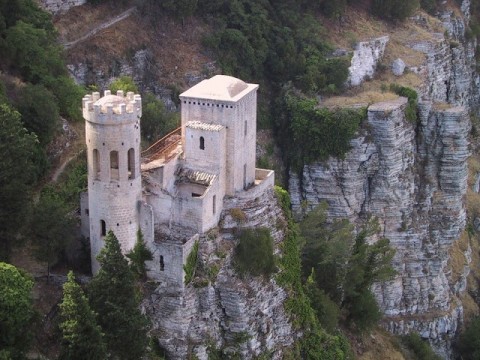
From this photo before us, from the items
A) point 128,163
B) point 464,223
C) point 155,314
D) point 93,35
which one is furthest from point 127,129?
point 464,223

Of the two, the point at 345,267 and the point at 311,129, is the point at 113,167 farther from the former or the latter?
the point at 311,129

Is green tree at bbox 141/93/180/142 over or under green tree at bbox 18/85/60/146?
under

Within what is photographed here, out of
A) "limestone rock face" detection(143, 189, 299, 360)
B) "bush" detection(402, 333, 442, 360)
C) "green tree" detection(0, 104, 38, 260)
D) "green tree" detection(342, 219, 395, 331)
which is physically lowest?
"bush" detection(402, 333, 442, 360)

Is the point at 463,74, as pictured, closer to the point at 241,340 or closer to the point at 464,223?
the point at 464,223

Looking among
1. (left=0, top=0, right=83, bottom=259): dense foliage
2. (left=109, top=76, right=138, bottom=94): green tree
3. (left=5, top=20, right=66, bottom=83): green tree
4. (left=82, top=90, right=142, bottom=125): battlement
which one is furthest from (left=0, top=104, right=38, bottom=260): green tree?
(left=109, top=76, right=138, bottom=94): green tree

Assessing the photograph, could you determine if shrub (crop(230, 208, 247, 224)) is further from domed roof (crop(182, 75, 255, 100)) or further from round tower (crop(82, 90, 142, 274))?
domed roof (crop(182, 75, 255, 100))

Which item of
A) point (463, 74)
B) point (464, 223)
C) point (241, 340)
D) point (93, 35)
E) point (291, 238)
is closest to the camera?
point (241, 340)
